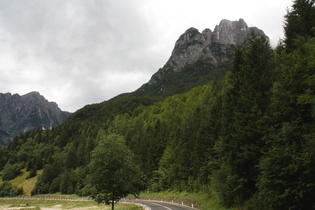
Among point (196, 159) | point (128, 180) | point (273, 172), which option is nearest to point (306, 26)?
point (273, 172)

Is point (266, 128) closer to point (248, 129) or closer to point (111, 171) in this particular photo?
point (248, 129)

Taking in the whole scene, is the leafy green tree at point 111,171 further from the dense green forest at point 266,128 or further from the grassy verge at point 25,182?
the grassy verge at point 25,182

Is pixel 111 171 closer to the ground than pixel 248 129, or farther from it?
closer to the ground

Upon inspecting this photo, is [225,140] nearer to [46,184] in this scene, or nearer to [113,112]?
[46,184]

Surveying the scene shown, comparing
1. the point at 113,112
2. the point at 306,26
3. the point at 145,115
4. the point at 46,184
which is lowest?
the point at 46,184

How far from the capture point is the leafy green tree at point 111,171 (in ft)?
72.3

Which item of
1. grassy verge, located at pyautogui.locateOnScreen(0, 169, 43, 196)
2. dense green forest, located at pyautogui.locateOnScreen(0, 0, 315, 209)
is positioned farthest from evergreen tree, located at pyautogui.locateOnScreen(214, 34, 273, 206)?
grassy verge, located at pyautogui.locateOnScreen(0, 169, 43, 196)

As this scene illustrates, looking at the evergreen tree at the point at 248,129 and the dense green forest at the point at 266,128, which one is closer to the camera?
the dense green forest at the point at 266,128

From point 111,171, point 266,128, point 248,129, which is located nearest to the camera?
point 266,128

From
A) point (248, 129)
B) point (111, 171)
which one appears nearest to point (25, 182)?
point (111, 171)

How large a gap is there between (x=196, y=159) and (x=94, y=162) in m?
22.3

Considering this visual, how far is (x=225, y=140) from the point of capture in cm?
2352

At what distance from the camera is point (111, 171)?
22656 mm

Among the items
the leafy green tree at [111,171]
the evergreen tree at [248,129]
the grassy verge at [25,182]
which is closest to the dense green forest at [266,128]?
the evergreen tree at [248,129]
